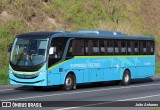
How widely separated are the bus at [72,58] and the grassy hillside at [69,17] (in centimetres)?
613

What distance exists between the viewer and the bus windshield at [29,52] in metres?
23.8

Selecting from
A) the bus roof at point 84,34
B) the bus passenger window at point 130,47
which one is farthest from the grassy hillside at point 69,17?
the bus passenger window at point 130,47

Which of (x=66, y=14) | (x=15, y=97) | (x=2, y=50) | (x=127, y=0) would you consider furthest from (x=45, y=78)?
(x=127, y=0)

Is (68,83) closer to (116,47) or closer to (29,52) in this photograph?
(29,52)

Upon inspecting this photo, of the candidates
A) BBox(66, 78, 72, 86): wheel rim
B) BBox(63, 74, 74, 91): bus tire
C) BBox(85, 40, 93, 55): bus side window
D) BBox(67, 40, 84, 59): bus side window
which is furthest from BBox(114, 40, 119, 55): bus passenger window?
BBox(66, 78, 72, 86): wheel rim

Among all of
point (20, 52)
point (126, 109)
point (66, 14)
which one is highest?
point (66, 14)

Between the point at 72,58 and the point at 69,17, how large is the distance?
21650 millimetres

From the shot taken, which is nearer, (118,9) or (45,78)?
(45,78)

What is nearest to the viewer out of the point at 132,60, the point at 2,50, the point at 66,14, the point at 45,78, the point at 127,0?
the point at 45,78

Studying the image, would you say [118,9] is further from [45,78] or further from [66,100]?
[66,100]

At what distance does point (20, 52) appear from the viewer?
24.4 m

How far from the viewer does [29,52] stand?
24.1m

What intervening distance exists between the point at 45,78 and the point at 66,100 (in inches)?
158

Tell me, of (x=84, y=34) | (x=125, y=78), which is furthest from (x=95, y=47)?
(x=125, y=78)
